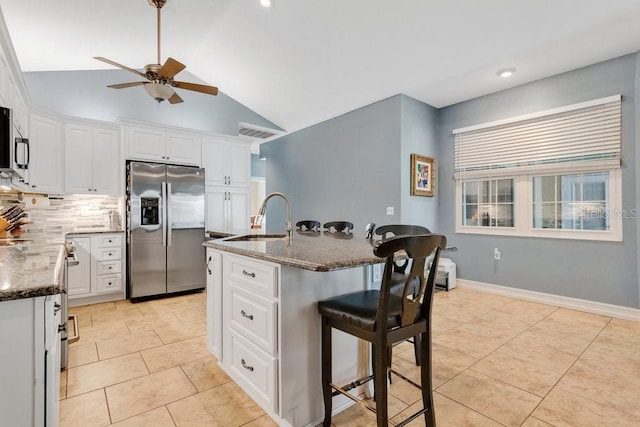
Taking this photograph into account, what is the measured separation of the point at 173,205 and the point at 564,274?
4970 mm

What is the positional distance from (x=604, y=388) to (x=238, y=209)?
4.64 m

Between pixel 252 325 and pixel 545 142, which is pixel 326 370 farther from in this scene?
pixel 545 142

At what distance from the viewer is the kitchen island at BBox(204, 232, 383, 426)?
4.92 ft

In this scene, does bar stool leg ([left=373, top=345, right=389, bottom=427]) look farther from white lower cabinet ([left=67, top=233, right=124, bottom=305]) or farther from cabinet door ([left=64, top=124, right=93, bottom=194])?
cabinet door ([left=64, top=124, right=93, bottom=194])

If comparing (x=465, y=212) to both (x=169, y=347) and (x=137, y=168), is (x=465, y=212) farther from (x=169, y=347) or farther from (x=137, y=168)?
(x=137, y=168)

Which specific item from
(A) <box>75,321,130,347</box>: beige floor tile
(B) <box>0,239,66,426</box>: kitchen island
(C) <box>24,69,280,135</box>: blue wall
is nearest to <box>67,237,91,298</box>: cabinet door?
(A) <box>75,321,130,347</box>: beige floor tile

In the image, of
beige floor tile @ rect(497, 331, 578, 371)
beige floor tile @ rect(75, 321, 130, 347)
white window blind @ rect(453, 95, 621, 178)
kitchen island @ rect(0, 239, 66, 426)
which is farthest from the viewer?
white window blind @ rect(453, 95, 621, 178)

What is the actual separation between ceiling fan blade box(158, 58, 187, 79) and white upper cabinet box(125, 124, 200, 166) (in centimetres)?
170

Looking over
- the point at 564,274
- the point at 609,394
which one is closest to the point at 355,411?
the point at 609,394

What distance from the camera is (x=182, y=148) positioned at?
4559mm

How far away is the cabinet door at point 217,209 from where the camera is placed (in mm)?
4859

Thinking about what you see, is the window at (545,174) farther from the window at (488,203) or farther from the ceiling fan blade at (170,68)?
the ceiling fan blade at (170,68)

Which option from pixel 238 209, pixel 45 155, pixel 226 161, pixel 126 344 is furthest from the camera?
pixel 238 209

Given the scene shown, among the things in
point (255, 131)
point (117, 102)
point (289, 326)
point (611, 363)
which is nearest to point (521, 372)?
point (611, 363)
